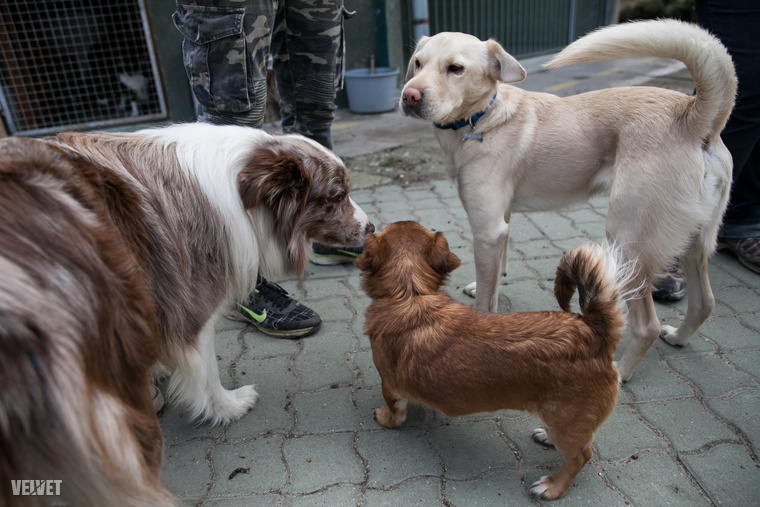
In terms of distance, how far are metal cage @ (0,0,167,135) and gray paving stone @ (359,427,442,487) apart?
6.06 m

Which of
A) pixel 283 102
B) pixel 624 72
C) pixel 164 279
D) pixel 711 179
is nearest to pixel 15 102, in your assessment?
pixel 283 102

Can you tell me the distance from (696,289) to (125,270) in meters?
2.66

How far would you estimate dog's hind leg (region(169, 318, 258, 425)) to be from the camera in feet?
6.64

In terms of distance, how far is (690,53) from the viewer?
6.85 ft

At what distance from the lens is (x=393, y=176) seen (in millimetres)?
5441

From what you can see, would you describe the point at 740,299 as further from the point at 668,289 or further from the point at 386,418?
the point at 386,418

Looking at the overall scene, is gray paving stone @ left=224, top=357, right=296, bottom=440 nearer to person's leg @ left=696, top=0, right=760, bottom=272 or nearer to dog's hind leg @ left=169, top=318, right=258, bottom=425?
dog's hind leg @ left=169, top=318, right=258, bottom=425

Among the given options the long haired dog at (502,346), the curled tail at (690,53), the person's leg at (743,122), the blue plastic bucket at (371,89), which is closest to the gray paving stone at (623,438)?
the long haired dog at (502,346)

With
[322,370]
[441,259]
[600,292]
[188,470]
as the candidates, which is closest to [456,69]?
[441,259]

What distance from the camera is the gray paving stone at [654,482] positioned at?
5.97 feet

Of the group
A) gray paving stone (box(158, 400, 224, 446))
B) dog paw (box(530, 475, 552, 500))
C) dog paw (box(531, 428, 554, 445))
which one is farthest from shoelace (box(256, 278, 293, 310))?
dog paw (box(530, 475, 552, 500))

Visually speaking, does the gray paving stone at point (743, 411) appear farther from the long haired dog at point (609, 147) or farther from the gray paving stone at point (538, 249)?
the gray paving stone at point (538, 249)

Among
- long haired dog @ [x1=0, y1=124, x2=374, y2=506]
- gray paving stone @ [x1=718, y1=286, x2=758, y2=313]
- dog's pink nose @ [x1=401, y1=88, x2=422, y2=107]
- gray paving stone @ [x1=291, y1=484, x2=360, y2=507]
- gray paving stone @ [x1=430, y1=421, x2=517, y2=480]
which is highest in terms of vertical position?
dog's pink nose @ [x1=401, y1=88, x2=422, y2=107]

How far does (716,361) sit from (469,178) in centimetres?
160
